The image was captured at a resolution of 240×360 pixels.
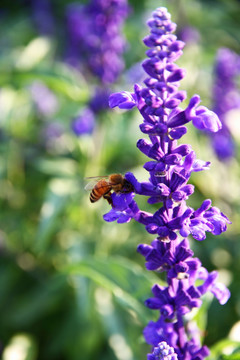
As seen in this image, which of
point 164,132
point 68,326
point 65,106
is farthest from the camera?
point 65,106

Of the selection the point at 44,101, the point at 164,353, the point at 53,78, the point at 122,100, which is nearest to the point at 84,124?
the point at 53,78

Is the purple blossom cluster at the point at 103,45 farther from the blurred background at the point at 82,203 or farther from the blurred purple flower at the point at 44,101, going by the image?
the blurred purple flower at the point at 44,101

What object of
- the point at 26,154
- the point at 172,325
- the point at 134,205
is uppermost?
the point at 134,205

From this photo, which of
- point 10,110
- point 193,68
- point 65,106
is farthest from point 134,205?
point 193,68

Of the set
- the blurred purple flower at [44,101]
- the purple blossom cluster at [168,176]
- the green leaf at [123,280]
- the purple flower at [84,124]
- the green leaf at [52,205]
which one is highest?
the purple blossom cluster at [168,176]

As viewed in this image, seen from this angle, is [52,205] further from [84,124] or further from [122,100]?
[122,100]

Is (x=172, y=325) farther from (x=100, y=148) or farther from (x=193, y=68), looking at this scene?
(x=193, y=68)

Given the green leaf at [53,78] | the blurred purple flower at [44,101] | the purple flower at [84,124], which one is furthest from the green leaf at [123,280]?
the blurred purple flower at [44,101]
